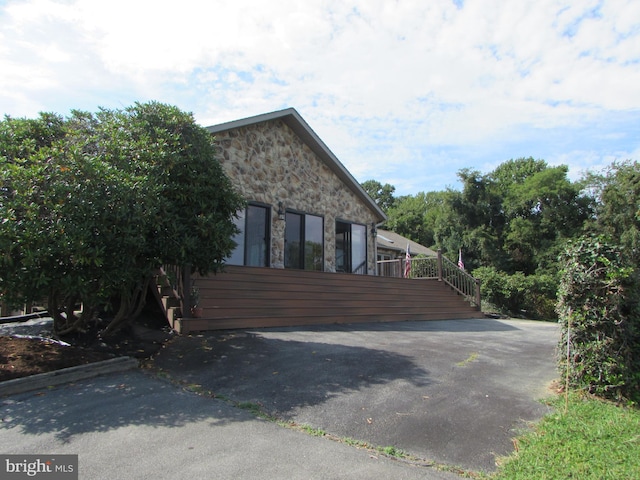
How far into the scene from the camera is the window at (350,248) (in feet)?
50.5

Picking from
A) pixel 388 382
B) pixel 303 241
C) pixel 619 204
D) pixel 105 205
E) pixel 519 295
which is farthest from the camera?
pixel 619 204

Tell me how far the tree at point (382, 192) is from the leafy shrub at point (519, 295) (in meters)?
47.4

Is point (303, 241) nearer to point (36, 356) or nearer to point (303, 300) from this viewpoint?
point (303, 300)

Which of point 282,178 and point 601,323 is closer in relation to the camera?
point 601,323

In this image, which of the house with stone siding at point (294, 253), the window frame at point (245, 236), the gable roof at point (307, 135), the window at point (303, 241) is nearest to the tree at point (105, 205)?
the house with stone siding at point (294, 253)

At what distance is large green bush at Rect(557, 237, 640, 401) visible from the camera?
5.19 m

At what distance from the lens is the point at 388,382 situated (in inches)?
215

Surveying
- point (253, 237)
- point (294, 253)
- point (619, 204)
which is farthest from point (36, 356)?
point (619, 204)

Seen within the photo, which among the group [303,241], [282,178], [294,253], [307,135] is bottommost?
[294,253]

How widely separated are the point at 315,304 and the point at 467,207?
25.6 metres

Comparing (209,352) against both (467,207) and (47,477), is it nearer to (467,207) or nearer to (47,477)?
(47,477)

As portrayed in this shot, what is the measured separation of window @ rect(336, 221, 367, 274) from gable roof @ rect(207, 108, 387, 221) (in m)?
1.27

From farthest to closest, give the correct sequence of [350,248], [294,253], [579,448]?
1. [350,248]
2. [294,253]
3. [579,448]

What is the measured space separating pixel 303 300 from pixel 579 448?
7205 mm
